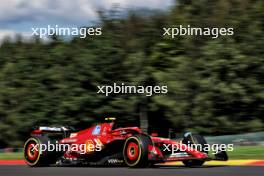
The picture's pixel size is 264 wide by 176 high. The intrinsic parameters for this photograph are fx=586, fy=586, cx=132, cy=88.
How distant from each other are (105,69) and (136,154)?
59.8 feet

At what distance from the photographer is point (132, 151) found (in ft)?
38.5

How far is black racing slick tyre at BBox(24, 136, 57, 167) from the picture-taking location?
13602 mm

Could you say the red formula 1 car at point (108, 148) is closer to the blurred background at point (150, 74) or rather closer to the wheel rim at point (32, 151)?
the wheel rim at point (32, 151)

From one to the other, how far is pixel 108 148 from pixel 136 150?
1130 millimetres

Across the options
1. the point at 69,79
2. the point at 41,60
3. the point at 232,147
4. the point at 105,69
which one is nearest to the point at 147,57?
the point at 105,69
